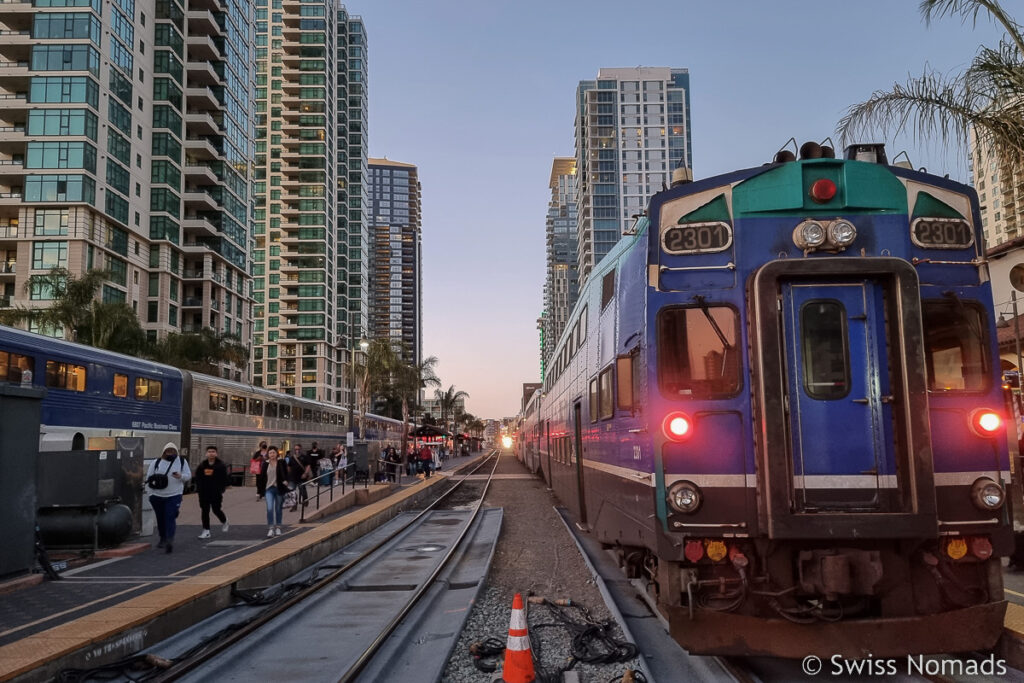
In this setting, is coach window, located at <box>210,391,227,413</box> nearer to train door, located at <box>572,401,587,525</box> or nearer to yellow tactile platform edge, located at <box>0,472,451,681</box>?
yellow tactile platform edge, located at <box>0,472,451,681</box>

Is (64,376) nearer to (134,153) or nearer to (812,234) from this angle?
(812,234)

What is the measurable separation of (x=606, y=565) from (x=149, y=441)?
1823 cm

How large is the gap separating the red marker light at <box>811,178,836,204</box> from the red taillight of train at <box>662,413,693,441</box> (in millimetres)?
1984

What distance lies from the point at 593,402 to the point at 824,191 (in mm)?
4559

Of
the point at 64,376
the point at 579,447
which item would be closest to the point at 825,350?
the point at 579,447

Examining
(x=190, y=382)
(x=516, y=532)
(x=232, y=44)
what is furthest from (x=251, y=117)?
(x=516, y=532)

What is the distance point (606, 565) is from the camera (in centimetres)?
1146

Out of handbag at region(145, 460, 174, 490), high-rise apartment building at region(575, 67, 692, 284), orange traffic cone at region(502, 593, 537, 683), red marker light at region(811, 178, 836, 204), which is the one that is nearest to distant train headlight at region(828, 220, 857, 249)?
red marker light at region(811, 178, 836, 204)

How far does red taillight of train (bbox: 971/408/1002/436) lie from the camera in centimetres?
532

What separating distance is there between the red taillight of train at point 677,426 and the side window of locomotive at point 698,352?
6.9 inches

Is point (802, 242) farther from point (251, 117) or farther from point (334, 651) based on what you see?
point (251, 117)

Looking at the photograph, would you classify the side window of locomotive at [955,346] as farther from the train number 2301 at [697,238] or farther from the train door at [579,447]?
the train door at [579,447]

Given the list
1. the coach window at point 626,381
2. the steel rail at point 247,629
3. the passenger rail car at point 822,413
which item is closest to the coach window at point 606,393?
the coach window at point 626,381

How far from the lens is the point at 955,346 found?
18.1 ft
